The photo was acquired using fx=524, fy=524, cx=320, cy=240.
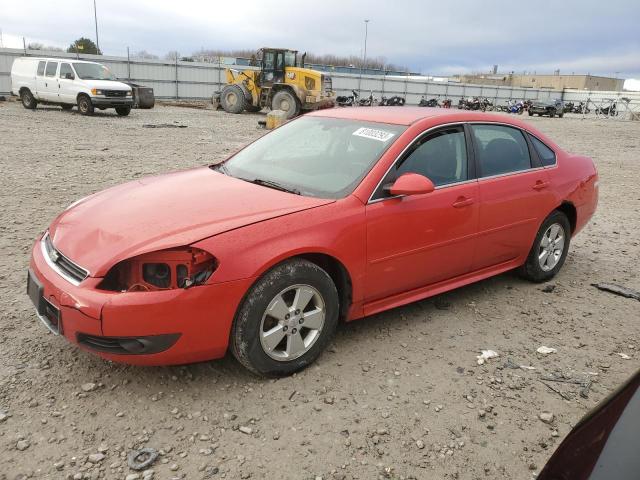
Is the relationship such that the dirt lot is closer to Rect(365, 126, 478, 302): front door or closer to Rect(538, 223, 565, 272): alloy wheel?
Rect(538, 223, 565, 272): alloy wheel

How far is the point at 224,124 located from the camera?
19.3m

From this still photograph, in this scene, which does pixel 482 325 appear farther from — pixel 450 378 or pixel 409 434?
pixel 409 434

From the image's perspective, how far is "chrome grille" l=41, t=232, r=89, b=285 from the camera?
277cm

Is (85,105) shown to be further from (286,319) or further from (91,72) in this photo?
(286,319)

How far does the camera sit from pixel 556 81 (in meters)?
101

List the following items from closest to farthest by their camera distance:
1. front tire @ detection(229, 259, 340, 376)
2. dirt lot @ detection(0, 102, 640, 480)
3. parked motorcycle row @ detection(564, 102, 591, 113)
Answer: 1. dirt lot @ detection(0, 102, 640, 480)
2. front tire @ detection(229, 259, 340, 376)
3. parked motorcycle row @ detection(564, 102, 591, 113)

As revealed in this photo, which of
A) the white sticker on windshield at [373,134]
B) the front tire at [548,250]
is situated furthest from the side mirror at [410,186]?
the front tire at [548,250]

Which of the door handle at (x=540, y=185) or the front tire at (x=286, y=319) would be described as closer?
the front tire at (x=286, y=319)

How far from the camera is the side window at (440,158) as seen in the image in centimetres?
362

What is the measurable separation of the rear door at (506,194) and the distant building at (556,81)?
3946 inches

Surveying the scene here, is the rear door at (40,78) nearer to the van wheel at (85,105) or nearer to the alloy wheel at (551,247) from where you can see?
the van wheel at (85,105)

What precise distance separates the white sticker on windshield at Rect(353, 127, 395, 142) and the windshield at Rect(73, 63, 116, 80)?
1832cm

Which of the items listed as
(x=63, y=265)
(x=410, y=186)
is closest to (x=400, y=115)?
(x=410, y=186)

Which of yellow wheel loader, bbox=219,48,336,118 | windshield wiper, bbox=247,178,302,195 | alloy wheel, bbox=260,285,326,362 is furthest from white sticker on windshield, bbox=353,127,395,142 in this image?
yellow wheel loader, bbox=219,48,336,118
